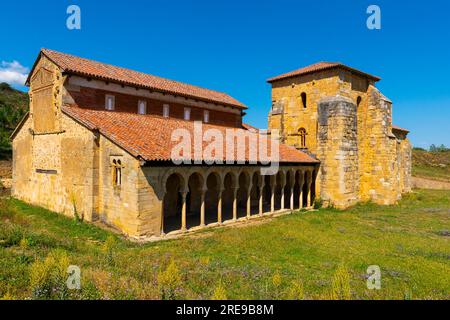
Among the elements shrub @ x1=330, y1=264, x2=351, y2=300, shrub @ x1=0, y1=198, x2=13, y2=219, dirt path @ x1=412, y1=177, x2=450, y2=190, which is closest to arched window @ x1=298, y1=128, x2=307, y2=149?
shrub @ x1=330, y1=264, x2=351, y2=300

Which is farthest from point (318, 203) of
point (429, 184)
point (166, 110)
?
point (429, 184)

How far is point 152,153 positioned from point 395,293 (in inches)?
397

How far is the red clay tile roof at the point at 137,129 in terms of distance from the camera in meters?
13.0


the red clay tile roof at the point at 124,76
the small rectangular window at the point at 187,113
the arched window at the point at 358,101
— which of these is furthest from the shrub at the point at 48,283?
the arched window at the point at 358,101

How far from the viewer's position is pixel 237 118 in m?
26.2

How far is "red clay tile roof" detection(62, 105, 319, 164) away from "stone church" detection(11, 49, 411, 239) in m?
0.08

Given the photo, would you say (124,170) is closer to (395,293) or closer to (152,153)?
(152,153)

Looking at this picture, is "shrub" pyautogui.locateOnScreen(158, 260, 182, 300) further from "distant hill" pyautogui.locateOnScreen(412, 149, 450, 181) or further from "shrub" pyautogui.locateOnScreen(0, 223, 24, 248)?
"distant hill" pyautogui.locateOnScreen(412, 149, 450, 181)

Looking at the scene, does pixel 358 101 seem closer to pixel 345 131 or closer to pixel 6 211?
pixel 345 131

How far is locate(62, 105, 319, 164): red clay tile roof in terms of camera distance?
1302cm

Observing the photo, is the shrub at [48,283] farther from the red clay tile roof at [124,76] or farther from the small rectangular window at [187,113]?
the small rectangular window at [187,113]

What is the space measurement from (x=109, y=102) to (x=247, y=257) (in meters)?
12.9

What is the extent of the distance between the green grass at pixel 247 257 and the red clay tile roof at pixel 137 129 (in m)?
4.06

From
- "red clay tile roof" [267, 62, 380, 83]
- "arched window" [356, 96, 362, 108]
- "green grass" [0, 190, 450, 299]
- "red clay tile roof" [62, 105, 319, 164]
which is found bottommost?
"green grass" [0, 190, 450, 299]
